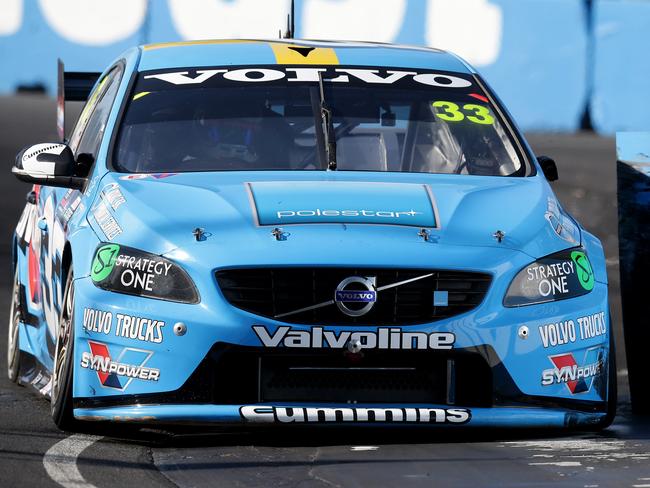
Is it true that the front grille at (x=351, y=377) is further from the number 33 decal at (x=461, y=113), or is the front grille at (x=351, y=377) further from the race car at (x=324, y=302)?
the number 33 decal at (x=461, y=113)

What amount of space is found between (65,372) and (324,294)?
106 cm

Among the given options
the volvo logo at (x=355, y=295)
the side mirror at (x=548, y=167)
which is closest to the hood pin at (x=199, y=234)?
the volvo logo at (x=355, y=295)

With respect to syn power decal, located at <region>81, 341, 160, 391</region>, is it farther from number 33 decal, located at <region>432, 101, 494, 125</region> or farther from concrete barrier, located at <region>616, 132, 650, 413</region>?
concrete barrier, located at <region>616, 132, 650, 413</region>

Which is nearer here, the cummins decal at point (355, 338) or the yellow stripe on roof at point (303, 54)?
the cummins decal at point (355, 338)

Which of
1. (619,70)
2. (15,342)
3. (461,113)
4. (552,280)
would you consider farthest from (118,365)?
(619,70)

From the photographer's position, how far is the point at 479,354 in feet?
18.8

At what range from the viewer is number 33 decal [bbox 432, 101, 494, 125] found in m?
7.23

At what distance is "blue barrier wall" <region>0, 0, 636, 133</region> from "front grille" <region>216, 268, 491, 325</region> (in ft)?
62.8

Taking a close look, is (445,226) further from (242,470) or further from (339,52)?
(339,52)

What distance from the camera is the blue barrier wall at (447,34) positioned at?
25484 mm

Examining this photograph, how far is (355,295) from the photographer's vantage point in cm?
570

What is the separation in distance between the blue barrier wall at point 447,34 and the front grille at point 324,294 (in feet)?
62.8

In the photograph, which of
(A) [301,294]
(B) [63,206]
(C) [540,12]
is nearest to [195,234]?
(A) [301,294]

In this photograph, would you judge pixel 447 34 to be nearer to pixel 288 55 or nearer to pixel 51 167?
pixel 288 55
